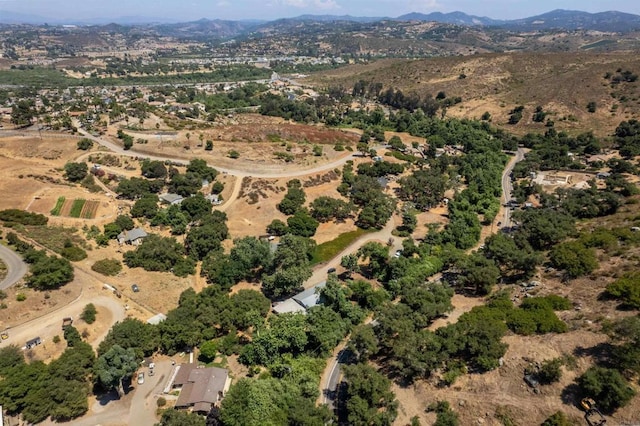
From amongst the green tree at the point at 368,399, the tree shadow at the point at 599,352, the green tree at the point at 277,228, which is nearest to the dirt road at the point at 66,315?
the green tree at the point at 277,228

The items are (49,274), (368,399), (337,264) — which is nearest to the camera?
(368,399)

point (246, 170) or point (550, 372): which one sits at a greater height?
point (550, 372)

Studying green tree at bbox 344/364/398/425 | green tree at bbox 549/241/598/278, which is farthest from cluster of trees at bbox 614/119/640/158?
green tree at bbox 344/364/398/425

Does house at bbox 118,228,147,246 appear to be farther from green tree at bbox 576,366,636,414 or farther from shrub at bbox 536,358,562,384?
green tree at bbox 576,366,636,414

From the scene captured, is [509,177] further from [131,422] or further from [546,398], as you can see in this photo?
[131,422]

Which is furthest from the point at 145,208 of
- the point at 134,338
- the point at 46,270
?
the point at 134,338

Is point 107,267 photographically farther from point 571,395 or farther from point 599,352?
point 599,352

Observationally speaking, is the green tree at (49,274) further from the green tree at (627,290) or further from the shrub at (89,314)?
the green tree at (627,290)
